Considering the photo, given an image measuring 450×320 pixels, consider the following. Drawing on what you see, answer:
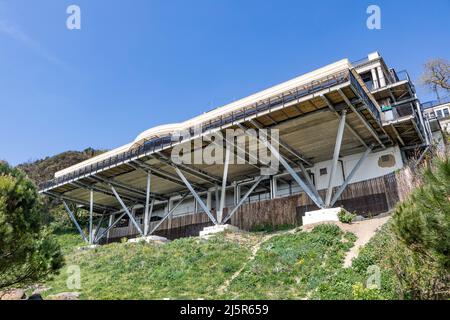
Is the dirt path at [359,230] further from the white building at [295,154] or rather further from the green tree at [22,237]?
the green tree at [22,237]

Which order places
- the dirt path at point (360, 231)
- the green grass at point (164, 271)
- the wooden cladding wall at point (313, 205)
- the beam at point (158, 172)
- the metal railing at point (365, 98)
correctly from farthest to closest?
the beam at point (158, 172)
the wooden cladding wall at point (313, 205)
the metal railing at point (365, 98)
the dirt path at point (360, 231)
the green grass at point (164, 271)

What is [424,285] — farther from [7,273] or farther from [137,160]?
[137,160]

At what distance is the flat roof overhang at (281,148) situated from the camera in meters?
20.2

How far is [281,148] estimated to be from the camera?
2578 centimetres

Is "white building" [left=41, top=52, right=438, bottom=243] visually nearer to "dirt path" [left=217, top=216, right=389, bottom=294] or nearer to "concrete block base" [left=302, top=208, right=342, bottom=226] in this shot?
"concrete block base" [left=302, top=208, right=342, bottom=226]

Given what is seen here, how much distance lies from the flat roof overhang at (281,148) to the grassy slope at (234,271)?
7.28 meters

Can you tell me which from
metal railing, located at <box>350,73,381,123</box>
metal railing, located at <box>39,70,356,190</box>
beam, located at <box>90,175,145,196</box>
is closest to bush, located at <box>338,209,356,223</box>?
metal railing, located at <box>350,73,381,123</box>

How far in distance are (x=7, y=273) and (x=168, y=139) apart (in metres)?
17.5

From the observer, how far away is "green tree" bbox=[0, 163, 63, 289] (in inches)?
322

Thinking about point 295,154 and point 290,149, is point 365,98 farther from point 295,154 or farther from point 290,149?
point 295,154

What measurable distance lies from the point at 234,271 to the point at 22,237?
8.15 metres

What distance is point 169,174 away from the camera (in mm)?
30844

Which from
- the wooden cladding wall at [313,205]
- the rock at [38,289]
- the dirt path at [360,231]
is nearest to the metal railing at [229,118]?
the wooden cladding wall at [313,205]
